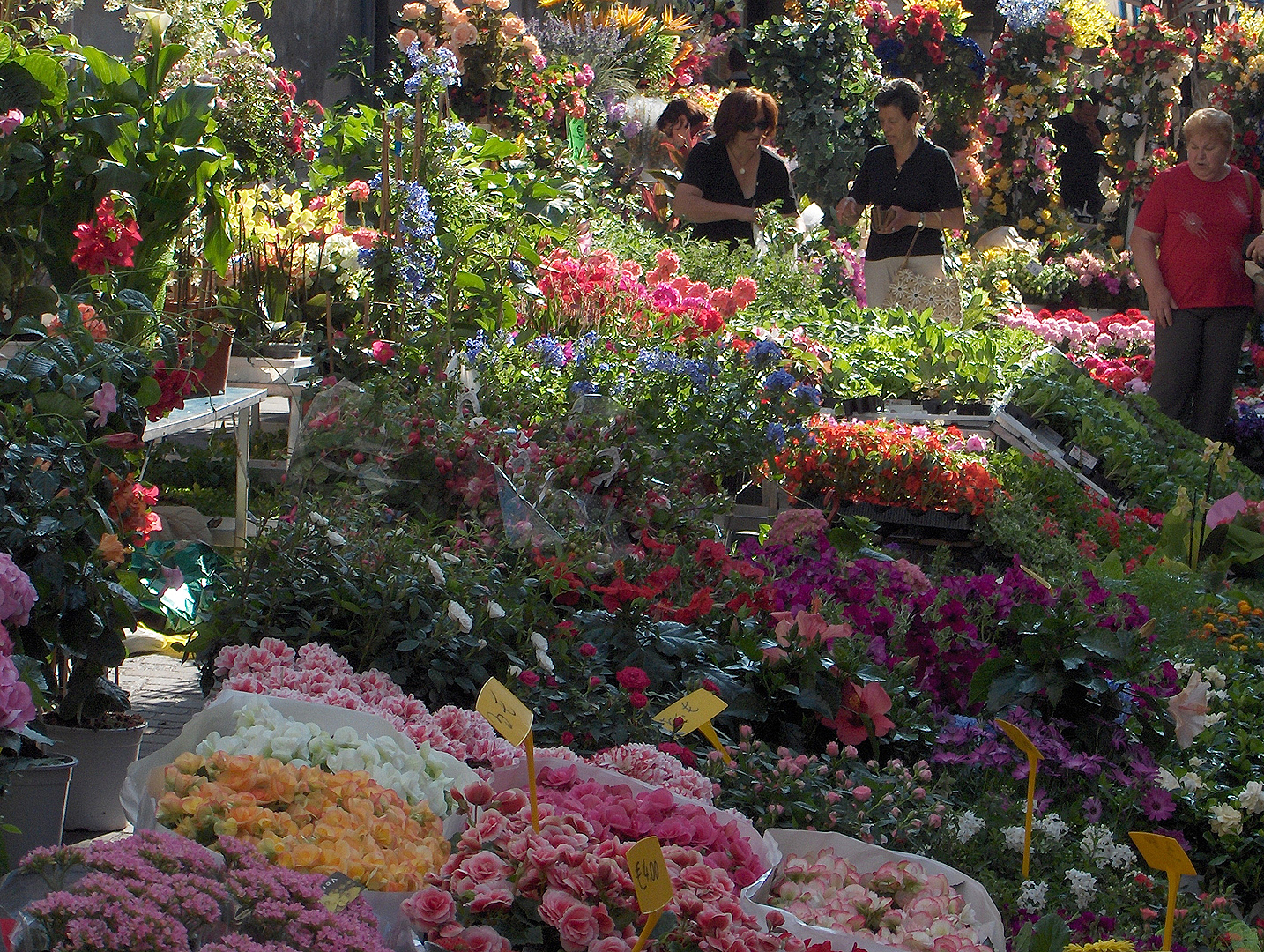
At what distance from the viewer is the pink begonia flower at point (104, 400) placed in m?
2.33

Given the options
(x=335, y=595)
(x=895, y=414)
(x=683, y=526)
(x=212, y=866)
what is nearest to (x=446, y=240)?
(x=683, y=526)

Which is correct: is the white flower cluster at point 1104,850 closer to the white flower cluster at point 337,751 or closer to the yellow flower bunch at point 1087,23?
the white flower cluster at point 337,751

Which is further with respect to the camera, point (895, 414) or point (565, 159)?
point (565, 159)

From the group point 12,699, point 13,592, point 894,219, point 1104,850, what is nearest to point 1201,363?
point 894,219

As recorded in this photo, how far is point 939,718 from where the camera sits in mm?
2605

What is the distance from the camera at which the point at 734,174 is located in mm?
6535

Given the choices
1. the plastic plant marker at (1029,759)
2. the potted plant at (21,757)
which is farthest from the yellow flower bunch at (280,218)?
the plastic plant marker at (1029,759)

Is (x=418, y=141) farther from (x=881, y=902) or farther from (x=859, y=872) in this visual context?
(x=881, y=902)

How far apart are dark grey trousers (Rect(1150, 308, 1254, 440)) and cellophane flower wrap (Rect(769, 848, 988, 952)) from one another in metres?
5.59

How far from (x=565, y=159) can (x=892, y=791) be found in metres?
5.40

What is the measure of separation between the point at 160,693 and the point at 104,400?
129 cm

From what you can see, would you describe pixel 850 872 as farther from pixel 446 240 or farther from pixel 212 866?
pixel 446 240

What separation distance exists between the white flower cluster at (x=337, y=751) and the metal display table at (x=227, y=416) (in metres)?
1.57

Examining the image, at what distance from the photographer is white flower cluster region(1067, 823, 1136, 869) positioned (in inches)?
85.6
